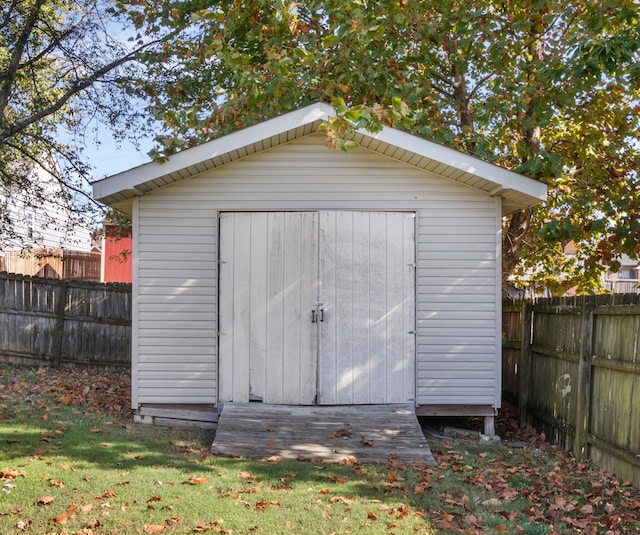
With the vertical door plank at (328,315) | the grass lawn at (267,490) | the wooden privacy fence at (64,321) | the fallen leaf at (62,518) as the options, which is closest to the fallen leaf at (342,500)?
the grass lawn at (267,490)

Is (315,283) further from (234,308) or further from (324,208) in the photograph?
(234,308)

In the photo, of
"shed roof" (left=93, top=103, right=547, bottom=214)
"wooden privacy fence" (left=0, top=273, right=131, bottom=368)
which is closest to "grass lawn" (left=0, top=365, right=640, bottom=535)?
"shed roof" (left=93, top=103, right=547, bottom=214)

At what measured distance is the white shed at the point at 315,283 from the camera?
8.24 meters

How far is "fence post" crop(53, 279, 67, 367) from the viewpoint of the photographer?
514 inches

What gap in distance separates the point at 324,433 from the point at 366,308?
5.51 feet

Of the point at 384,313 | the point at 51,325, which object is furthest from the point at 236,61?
the point at 51,325

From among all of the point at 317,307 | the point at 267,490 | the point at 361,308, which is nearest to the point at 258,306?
the point at 317,307

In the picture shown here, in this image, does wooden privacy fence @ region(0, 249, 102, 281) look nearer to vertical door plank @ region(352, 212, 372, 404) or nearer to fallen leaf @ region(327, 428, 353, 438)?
vertical door plank @ region(352, 212, 372, 404)

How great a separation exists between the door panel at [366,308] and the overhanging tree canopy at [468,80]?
217 cm

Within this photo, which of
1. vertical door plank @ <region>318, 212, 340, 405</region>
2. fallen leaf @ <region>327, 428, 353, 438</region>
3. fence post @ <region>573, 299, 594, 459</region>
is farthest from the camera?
vertical door plank @ <region>318, 212, 340, 405</region>

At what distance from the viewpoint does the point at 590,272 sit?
1252 centimetres

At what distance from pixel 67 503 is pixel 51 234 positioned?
68.0ft

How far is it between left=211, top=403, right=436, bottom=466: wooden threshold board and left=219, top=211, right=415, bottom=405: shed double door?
27 cm

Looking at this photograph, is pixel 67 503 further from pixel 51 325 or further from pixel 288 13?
pixel 51 325
